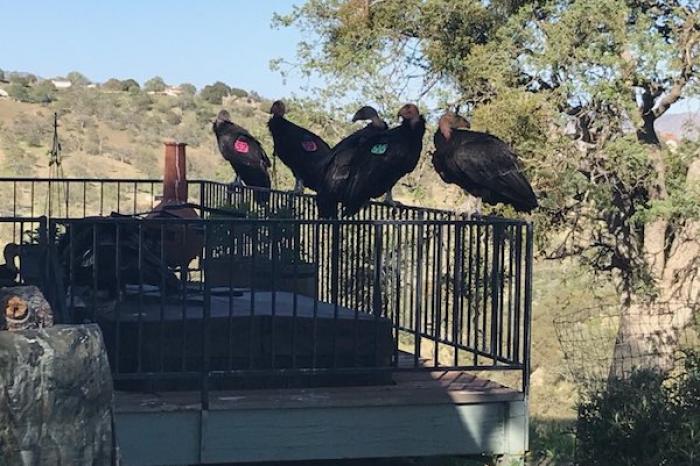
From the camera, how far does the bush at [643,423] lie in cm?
591

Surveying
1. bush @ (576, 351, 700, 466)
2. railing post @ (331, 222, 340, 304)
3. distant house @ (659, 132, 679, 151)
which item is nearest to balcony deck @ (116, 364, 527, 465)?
bush @ (576, 351, 700, 466)

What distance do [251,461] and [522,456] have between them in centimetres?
173

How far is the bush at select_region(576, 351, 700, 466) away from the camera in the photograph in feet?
19.4

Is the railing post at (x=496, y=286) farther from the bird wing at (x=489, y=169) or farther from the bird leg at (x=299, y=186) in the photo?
the bird leg at (x=299, y=186)

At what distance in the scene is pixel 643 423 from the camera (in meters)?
6.11

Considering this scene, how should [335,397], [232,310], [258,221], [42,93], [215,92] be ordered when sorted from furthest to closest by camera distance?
[215,92]
[42,93]
[232,310]
[335,397]
[258,221]

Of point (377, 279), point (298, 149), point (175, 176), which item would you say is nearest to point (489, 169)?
point (377, 279)

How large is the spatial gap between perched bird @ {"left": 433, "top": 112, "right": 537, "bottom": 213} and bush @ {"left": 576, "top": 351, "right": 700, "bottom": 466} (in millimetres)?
2496

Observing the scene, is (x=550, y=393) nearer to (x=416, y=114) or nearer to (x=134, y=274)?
(x=416, y=114)

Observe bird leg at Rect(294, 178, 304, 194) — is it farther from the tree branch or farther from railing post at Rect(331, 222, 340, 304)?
the tree branch

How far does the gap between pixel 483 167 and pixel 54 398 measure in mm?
6571

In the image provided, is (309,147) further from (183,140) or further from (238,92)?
(238,92)

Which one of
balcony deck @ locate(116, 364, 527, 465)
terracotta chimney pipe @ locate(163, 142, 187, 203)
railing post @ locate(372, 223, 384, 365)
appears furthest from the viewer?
terracotta chimney pipe @ locate(163, 142, 187, 203)

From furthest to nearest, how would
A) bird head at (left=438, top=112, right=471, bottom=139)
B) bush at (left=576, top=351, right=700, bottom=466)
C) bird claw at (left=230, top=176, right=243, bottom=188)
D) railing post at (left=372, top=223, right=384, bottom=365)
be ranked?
bird claw at (left=230, top=176, right=243, bottom=188) → bird head at (left=438, top=112, right=471, bottom=139) → railing post at (left=372, top=223, right=384, bottom=365) → bush at (left=576, top=351, right=700, bottom=466)
